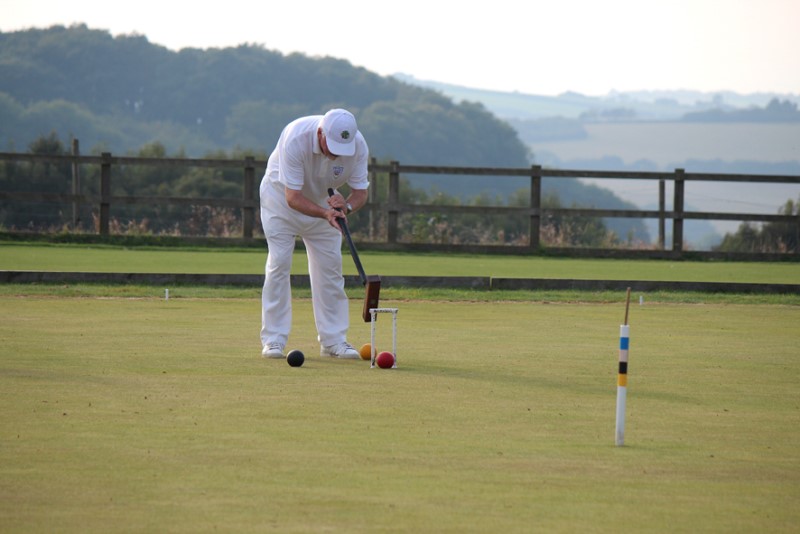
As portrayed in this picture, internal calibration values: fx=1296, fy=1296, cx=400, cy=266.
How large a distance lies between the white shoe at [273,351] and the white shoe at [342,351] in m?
0.36

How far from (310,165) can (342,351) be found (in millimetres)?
1276

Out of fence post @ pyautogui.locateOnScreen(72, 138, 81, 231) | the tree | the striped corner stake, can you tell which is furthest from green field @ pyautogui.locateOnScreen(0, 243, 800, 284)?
the striped corner stake

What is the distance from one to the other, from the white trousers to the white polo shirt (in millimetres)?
165

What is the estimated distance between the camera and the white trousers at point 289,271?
884 cm

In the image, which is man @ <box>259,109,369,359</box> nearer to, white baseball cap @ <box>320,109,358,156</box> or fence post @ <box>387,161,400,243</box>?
white baseball cap @ <box>320,109,358,156</box>

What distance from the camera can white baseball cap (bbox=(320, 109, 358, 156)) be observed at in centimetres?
838

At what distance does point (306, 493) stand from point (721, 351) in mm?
5342

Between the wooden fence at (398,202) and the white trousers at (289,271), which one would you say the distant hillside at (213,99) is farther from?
the white trousers at (289,271)

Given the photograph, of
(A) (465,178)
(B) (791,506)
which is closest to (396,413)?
(B) (791,506)

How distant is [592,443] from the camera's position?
577 cm

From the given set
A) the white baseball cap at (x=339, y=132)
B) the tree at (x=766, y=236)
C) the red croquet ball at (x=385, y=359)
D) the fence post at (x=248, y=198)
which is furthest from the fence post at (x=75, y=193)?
the tree at (x=766, y=236)

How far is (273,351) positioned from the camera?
8625 millimetres

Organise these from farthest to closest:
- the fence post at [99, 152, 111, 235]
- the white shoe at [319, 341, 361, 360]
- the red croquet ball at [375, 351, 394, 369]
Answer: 1. the fence post at [99, 152, 111, 235]
2. the white shoe at [319, 341, 361, 360]
3. the red croquet ball at [375, 351, 394, 369]

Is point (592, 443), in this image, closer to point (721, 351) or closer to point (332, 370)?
point (332, 370)
